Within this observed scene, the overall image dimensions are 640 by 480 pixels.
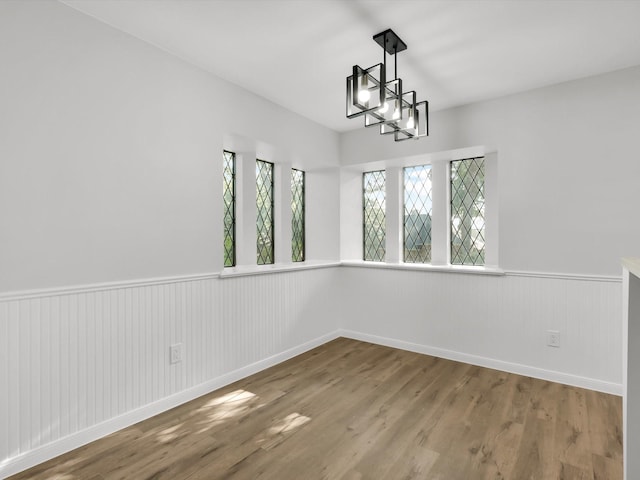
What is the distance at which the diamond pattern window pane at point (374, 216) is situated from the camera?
440 cm

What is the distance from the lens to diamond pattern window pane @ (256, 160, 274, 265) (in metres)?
3.79

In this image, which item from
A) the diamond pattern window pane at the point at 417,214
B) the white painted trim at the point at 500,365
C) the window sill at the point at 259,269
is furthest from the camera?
the diamond pattern window pane at the point at 417,214

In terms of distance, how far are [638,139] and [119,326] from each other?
391 centimetres

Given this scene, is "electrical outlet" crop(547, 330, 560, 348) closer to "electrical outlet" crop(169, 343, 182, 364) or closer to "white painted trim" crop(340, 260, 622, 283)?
"white painted trim" crop(340, 260, 622, 283)

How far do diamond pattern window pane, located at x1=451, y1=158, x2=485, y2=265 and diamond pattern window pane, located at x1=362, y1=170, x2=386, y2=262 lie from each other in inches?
34.6

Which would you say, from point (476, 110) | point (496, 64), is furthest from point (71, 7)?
point (476, 110)

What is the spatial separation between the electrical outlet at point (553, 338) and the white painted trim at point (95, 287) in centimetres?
289

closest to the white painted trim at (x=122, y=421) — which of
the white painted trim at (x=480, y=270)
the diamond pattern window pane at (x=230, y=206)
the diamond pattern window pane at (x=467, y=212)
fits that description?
the diamond pattern window pane at (x=230, y=206)

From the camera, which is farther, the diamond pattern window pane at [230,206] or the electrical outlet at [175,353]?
the diamond pattern window pane at [230,206]

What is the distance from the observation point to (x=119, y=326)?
2.18m

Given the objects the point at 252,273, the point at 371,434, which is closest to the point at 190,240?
the point at 252,273

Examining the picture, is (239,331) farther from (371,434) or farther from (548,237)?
(548,237)

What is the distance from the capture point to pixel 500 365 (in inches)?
125

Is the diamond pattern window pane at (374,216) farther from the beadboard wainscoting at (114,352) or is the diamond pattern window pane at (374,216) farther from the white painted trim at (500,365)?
the beadboard wainscoting at (114,352)
